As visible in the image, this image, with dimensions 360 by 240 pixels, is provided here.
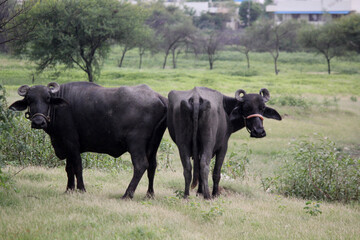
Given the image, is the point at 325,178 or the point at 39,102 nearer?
the point at 39,102

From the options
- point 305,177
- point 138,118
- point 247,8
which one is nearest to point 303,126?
point 305,177

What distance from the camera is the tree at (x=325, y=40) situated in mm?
52188

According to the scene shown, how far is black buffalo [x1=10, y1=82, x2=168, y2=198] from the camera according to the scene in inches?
306

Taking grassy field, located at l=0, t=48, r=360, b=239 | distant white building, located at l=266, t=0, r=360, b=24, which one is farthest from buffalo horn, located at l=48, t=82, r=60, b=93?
distant white building, located at l=266, t=0, r=360, b=24

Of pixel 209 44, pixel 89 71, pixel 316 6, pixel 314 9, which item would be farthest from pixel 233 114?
pixel 316 6

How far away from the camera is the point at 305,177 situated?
9984 millimetres

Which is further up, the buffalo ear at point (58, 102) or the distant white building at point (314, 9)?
the distant white building at point (314, 9)

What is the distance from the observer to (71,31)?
30.5 m

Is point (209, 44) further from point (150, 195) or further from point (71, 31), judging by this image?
point (150, 195)

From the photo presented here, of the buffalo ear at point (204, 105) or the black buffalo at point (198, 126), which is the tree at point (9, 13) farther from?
the buffalo ear at point (204, 105)

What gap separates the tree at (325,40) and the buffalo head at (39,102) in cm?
4818

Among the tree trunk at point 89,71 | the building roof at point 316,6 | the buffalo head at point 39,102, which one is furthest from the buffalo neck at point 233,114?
the building roof at point 316,6

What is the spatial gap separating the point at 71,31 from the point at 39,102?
24044 mm

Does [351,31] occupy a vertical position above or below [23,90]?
above
